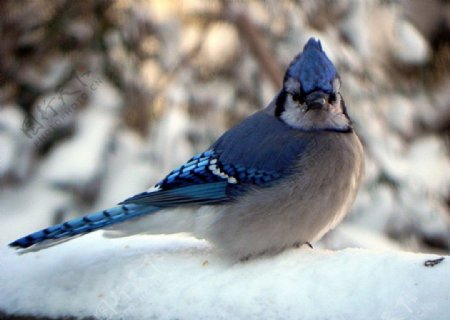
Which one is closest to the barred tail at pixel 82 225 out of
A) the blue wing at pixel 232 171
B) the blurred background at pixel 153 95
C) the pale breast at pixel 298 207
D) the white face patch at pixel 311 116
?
the blue wing at pixel 232 171

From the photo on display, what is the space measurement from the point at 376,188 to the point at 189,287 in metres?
2.19

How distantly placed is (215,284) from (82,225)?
0.40m

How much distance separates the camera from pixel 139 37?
3.87 meters

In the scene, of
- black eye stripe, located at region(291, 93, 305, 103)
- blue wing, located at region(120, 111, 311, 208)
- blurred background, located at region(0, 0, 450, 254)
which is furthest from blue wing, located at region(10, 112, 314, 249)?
blurred background, located at region(0, 0, 450, 254)

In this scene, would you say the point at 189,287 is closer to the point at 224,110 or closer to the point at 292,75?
the point at 292,75

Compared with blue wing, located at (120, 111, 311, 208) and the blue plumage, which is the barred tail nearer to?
blue wing, located at (120, 111, 311, 208)

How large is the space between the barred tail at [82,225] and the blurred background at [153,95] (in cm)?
169

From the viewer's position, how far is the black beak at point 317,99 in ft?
6.63

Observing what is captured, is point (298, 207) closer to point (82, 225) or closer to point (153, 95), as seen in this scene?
point (82, 225)

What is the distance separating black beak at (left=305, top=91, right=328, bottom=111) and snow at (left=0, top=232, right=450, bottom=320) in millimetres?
362

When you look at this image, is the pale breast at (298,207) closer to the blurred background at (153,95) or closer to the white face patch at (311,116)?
the white face patch at (311,116)

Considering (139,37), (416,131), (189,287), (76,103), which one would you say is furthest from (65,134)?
(189,287)

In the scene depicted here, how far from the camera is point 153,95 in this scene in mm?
3865

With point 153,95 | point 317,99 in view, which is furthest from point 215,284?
point 153,95
